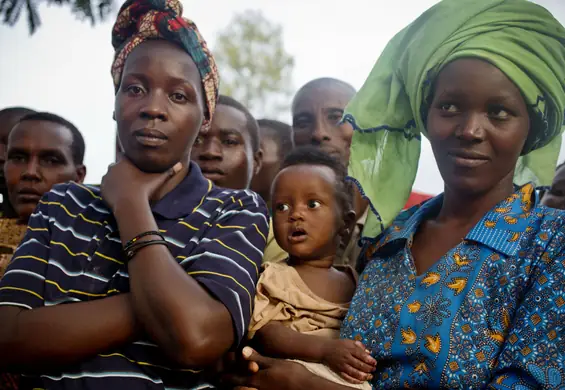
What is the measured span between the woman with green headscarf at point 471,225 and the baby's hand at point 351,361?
6cm

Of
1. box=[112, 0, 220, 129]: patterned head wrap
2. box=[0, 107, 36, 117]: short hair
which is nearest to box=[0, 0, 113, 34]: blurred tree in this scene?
box=[0, 107, 36, 117]: short hair

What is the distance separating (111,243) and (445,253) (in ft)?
4.38

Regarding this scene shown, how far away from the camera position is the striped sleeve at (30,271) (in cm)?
186

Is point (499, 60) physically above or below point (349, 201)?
above

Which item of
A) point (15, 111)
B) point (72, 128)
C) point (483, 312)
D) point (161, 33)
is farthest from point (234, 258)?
point (15, 111)

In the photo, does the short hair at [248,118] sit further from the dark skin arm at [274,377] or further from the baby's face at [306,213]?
the dark skin arm at [274,377]

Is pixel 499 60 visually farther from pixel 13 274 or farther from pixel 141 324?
pixel 13 274

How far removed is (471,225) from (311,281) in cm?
74

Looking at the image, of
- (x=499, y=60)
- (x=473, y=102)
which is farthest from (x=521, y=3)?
(x=473, y=102)

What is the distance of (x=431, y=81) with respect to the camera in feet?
7.04

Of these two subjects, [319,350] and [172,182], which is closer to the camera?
[319,350]

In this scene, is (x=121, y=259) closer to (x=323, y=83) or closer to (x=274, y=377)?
(x=274, y=377)

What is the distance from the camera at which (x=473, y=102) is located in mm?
1927

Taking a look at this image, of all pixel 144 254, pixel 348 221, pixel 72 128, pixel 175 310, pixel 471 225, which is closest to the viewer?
pixel 175 310
